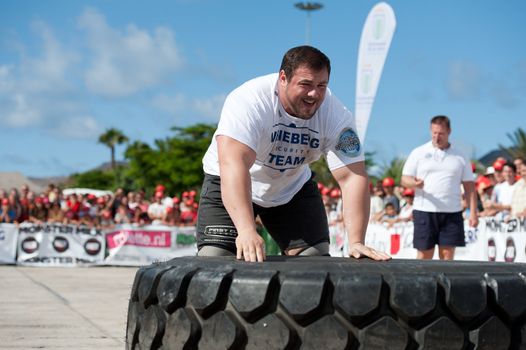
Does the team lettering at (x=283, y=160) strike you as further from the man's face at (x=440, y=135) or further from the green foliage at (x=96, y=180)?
the green foliage at (x=96, y=180)

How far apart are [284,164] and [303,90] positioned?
→ 0.56 meters

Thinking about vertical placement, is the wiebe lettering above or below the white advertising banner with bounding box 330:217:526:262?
above

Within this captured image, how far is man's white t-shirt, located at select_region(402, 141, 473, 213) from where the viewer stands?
28.3ft

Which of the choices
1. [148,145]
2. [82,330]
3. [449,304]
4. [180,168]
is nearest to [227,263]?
[449,304]

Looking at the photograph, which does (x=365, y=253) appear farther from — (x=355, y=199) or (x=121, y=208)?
(x=121, y=208)

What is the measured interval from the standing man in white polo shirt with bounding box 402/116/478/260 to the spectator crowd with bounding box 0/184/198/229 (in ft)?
35.1

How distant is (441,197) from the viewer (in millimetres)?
8656

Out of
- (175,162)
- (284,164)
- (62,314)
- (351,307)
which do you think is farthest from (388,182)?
(175,162)

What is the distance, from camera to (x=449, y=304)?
2.44m

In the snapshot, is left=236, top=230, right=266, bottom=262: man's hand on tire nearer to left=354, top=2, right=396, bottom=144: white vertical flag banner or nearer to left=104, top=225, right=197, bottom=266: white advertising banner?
left=354, top=2, right=396, bottom=144: white vertical flag banner

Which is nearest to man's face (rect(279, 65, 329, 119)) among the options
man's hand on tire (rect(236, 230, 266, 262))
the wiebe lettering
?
the wiebe lettering

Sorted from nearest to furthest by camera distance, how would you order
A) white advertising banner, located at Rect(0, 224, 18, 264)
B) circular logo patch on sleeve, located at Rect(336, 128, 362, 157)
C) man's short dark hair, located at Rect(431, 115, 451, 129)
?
1. circular logo patch on sleeve, located at Rect(336, 128, 362, 157)
2. man's short dark hair, located at Rect(431, 115, 451, 129)
3. white advertising banner, located at Rect(0, 224, 18, 264)

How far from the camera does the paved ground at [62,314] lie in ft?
18.2

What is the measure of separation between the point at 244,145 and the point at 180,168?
69464 mm
